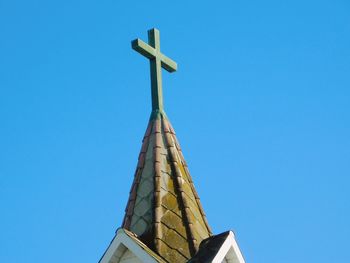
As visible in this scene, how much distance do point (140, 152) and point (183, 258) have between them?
2.18m

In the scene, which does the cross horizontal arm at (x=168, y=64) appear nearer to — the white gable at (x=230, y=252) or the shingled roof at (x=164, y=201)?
the shingled roof at (x=164, y=201)

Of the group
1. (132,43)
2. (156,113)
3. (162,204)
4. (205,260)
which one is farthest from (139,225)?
(132,43)

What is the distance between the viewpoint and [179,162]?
40.5ft

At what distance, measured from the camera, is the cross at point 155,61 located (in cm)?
1293

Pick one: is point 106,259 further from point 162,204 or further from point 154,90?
point 154,90

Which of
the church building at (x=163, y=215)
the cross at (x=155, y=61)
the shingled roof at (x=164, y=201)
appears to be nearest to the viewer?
the church building at (x=163, y=215)

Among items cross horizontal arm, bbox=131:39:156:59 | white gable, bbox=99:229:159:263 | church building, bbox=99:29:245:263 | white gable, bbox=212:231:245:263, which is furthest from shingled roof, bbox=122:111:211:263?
cross horizontal arm, bbox=131:39:156:59

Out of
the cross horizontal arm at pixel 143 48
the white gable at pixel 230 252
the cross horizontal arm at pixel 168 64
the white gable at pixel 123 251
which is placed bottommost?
the white gable at pixel 123 251

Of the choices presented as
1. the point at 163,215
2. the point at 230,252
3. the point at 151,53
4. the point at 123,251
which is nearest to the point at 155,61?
the point at 151,53

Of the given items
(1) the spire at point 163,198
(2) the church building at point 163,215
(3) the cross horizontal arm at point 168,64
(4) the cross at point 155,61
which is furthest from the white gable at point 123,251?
(3) the cross horizontal arm at point 168,64

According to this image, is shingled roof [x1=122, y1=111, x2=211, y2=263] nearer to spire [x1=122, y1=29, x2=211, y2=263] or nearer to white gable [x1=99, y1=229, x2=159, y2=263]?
spire [x1=122, y1=29, x2=211, y2=263]

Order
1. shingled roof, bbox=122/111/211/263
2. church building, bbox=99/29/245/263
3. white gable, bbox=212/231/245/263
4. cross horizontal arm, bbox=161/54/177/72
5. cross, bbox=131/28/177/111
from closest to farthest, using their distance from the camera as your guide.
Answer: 1. white gable, bbox=212/231/245/263
2. church building, bbox=99/29/245/263
3. shingled roof, bbox=122/111/211/263
4. cross, bbox=131/28/177/111
5. cross horizontal arm, bbox=161/54/177/72

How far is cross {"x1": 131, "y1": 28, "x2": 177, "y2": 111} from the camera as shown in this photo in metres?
12.9

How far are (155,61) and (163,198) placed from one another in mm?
2717
